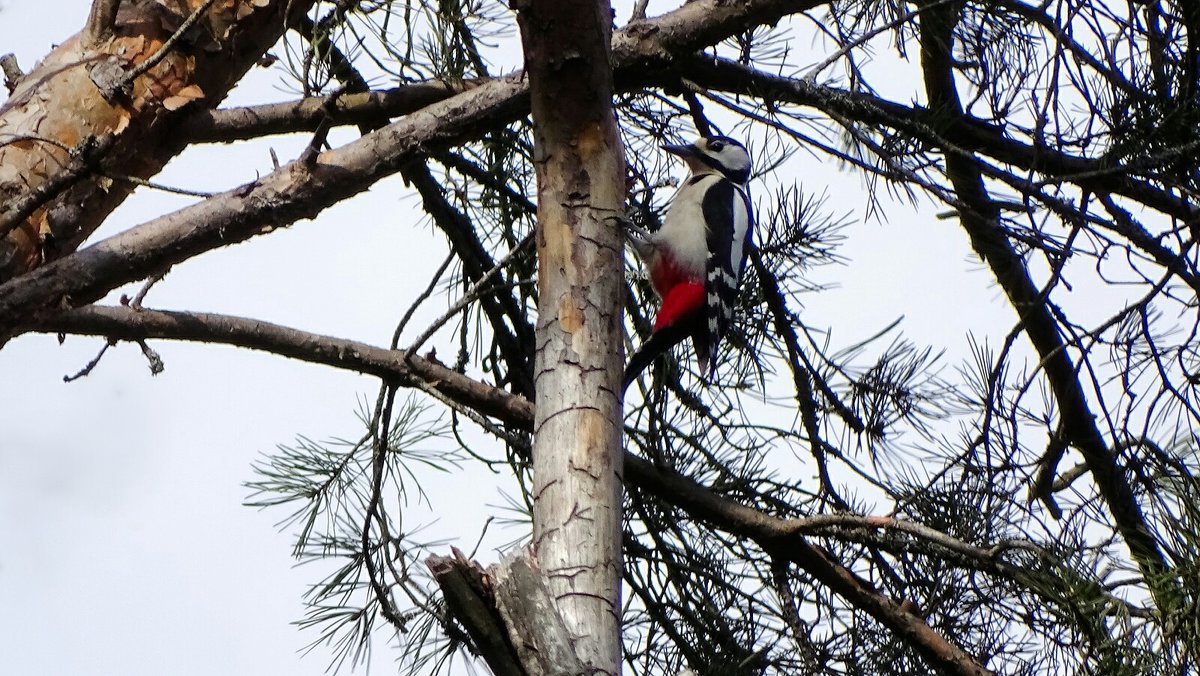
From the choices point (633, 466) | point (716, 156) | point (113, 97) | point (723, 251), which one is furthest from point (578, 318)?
point (716, 156)

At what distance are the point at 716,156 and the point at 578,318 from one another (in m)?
1.92

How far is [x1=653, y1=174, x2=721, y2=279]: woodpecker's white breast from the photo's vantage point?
3297mm

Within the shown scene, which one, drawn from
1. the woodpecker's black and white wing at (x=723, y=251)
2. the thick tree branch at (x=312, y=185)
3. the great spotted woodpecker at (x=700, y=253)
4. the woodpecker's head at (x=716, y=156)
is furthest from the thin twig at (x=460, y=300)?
the woodpecker's head at (x=716, y=156)

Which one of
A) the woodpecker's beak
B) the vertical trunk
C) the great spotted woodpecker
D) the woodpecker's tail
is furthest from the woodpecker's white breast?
the vertical trunk

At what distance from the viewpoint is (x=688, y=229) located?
3.49 metres

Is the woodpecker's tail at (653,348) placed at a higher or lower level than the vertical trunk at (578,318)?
higher

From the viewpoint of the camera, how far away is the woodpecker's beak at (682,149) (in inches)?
130

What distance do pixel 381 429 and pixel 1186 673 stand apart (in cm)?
166

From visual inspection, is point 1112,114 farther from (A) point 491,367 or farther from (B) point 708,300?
(A) point 491,367

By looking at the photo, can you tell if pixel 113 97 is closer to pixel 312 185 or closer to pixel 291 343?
pixel 312 185

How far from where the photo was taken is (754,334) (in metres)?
3.07

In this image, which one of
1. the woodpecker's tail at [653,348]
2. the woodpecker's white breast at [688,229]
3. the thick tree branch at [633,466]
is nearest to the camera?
the thick tree branch at [633,466]

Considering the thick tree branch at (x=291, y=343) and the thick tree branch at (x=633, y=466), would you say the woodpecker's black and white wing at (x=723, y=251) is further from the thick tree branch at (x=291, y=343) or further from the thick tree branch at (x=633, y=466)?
the thick tree branch at (x=291, y=343)

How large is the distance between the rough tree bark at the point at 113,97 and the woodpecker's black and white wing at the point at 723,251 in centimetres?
137
